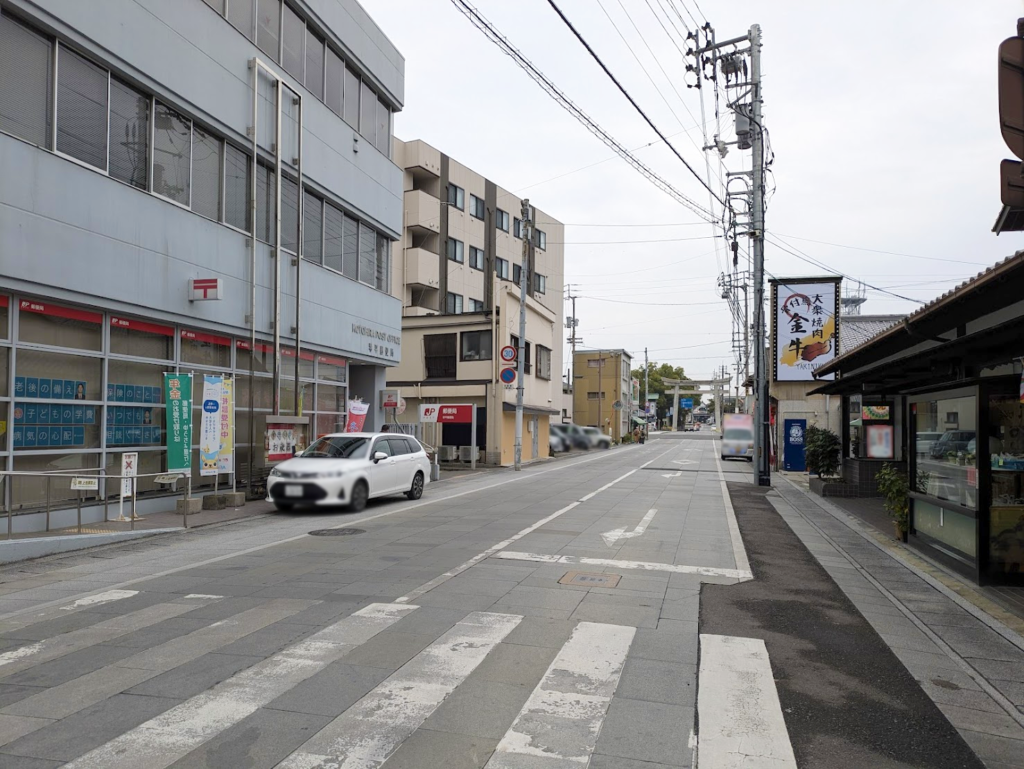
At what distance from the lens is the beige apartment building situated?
34094mm

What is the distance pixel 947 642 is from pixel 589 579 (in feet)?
11.6

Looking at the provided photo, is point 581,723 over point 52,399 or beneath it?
beneath

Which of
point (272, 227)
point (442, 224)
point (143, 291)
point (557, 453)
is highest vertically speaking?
point (442, 224)

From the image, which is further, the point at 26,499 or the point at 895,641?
the point at 26,499

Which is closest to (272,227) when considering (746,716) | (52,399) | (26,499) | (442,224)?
(52,399)

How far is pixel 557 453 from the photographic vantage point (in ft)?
148

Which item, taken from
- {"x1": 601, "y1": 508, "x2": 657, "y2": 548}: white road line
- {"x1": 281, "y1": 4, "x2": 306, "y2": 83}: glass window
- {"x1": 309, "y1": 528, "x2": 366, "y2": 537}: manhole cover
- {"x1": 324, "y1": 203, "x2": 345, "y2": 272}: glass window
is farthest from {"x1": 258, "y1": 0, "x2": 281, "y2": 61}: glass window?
{"x1": 601, "y1": 508, "x2": 657, "y2": 548}: white road line

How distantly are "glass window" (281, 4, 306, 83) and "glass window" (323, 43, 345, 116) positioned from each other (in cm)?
129

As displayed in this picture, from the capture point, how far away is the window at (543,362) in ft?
131

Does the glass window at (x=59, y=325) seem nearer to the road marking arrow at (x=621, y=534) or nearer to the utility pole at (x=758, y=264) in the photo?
the road marking arrow at (x=621, y=534)

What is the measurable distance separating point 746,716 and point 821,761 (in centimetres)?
62

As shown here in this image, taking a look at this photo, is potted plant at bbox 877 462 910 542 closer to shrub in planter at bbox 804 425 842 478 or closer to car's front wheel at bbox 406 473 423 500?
shrub in planter at bbox 804 425 842 478

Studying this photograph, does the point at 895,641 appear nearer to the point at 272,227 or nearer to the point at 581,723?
the point at 581,723

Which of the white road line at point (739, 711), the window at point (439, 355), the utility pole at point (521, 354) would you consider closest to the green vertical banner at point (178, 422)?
the white road line at point (739, 711)
